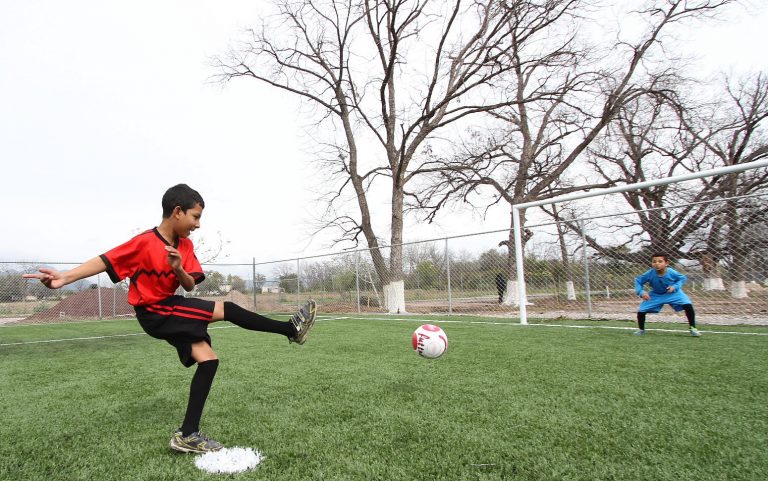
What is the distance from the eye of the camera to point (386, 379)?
3.96m

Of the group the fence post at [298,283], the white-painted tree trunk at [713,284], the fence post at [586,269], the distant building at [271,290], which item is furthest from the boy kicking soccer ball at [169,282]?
the distant building at [271,290]

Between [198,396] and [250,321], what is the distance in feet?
1.77

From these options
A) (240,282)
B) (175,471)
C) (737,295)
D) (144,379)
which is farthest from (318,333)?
(240,282)

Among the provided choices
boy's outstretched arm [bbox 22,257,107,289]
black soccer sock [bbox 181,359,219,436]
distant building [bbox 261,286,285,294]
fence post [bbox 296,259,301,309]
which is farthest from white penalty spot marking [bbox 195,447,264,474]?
distant building [bbox 261,286,285,294]

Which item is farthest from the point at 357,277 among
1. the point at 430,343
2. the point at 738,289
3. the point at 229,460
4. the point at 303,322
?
the point at 229,460

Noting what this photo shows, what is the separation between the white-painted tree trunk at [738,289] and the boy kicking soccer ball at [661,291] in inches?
122

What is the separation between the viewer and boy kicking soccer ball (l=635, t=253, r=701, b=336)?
6.55 m

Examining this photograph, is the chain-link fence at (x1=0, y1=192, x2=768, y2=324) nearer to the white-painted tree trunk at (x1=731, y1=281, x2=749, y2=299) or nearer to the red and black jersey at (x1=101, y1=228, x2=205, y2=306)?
the white-painted tree trunk at (x1=731, y1=281, x2=749, y2=299)

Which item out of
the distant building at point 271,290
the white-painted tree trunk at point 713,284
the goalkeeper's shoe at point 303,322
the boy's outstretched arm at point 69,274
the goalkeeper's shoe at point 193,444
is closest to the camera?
the goalkeeper's shoe at point 193,444

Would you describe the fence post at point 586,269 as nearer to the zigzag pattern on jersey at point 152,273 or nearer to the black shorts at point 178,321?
the black shorts at point 178,321

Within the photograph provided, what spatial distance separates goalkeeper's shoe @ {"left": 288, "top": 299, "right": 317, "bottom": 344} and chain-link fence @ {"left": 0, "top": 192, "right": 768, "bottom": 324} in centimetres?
783

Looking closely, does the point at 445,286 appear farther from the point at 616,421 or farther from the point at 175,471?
the point at 175,471

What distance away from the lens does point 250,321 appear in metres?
2.83

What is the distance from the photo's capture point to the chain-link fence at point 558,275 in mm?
8734
